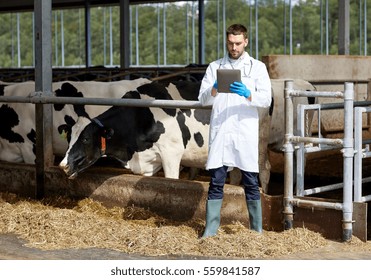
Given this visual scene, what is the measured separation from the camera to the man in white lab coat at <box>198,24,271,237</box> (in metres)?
6.29

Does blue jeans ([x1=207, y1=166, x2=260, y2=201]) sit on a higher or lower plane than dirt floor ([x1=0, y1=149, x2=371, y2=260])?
higher

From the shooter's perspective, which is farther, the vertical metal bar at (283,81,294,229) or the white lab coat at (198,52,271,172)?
the vertical metal bar at (283,81,294,229)

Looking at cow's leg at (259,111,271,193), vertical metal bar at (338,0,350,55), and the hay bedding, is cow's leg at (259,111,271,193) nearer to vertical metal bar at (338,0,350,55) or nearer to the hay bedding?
the hay bedding

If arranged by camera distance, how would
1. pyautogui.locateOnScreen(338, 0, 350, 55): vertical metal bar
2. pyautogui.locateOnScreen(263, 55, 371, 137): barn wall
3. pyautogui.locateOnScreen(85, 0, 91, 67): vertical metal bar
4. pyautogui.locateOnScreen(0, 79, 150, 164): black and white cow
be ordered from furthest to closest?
pyautogui.locateOnScreen(85, 0, 91, 67): vertical metal bar < pyautogui.locateOnScreen(338, 0, 350, 55): vertical metal bar < pyautogui.locateOnScreen(0, 79, 150, 164): black and white cow < pyautogui.locateOnScreen(263, 55, 371, 137): barn wall

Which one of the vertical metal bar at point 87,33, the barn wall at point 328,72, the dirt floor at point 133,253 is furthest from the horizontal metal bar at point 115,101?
the vertical metal bar at point 87,33

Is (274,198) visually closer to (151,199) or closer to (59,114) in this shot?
(151,199)

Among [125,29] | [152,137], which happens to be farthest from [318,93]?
[125,29]

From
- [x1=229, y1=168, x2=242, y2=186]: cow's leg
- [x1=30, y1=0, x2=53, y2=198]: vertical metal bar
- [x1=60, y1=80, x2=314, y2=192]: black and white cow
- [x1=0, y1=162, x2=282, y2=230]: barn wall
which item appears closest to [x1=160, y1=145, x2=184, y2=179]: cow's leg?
[x1=60, y1=80, x2=314, y2=192]: black and white cow

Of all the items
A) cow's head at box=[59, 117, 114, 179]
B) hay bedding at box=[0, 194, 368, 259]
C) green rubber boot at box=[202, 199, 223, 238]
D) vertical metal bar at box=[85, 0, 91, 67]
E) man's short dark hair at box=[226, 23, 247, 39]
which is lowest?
hay bedding at box=[0, 194, 368, 259]

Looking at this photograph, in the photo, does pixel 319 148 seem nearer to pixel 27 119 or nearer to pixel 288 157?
pixel 288 157

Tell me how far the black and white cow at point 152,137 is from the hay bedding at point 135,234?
1.98 ft

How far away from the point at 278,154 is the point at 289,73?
3.44 ft

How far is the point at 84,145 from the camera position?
26.1 feet

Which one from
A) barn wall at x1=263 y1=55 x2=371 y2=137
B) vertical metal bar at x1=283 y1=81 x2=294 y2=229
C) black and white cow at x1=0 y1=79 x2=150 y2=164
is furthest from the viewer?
black and white cow at x1=0 y1=79 x2=150 y2=164
